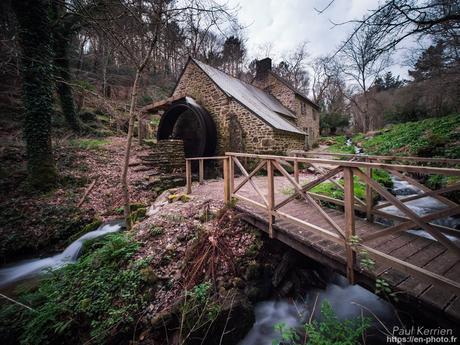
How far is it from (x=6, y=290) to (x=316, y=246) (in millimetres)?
5517

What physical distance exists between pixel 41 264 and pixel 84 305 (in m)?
2.58

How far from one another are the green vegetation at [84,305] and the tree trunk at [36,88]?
4340 mm

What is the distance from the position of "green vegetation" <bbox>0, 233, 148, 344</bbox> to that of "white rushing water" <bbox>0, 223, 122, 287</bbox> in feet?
2.99

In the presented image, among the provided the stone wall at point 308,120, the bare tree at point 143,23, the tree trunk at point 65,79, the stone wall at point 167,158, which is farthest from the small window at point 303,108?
the tree trunk at point 65,79

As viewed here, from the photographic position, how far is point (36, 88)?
615 centimetres

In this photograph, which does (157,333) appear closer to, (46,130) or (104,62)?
(46,130)

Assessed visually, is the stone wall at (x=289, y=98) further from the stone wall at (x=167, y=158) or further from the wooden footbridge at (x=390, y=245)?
the wooden footbridge at (x=390, y=245)

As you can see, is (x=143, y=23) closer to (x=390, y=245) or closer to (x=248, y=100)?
(x=390, y=245)

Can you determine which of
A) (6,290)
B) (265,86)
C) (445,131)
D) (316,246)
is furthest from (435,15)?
(265,86)

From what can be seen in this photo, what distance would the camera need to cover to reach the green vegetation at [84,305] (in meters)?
2.50

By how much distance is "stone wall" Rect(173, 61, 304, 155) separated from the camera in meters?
8.41

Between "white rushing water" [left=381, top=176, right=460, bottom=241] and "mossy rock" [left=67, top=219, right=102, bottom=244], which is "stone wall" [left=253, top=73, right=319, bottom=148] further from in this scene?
"mossy rock" [left=67, top=219, right=102, bottom=244]

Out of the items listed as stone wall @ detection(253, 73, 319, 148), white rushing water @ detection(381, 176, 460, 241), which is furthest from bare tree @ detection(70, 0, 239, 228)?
stone wall @ detection(253, 73, 319, 148)

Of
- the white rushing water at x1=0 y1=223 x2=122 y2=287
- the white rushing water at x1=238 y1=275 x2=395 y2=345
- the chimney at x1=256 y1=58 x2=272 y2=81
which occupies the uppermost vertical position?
the chimney at x1=256 y1=58 x2=272 y2=81
